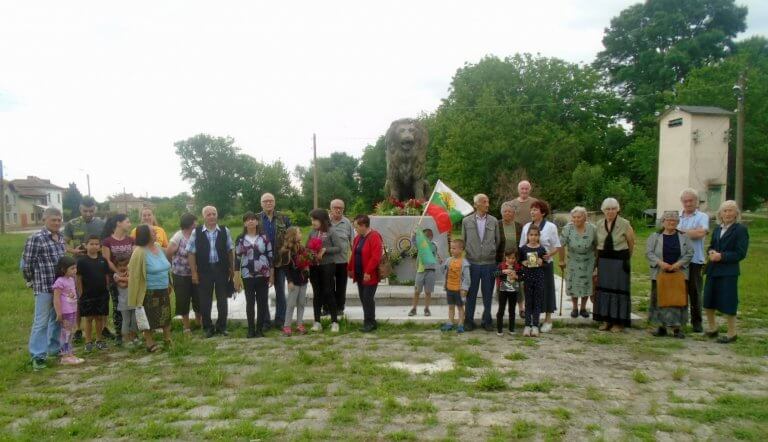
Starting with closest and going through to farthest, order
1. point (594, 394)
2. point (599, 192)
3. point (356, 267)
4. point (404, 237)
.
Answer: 1. point (594, 394)
2. point (356, 267)
3. point (404, 237)
4. point (599, 192)

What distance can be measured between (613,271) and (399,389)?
3.35m

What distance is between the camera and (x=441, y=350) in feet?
17.6

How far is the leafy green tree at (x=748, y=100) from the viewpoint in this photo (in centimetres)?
2153

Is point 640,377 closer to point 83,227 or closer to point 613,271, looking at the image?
point 613,271

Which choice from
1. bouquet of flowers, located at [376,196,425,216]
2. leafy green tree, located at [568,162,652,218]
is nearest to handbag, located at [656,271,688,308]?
bouquet of flowers, located at [376,196,425,216]

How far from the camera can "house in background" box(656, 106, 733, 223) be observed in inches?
874

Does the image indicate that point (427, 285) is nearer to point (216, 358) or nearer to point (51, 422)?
point (216, 358)

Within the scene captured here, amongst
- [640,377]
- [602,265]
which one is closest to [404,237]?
[602,265]

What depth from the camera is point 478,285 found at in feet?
20.5

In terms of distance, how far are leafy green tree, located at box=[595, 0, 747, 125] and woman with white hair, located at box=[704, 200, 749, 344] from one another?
27.9m

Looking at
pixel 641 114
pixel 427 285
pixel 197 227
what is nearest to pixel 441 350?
pixel 427 285

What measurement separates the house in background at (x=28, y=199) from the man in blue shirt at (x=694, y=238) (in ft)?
201

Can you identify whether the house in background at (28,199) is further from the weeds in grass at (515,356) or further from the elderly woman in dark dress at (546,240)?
the weeds in grass at (515,356)

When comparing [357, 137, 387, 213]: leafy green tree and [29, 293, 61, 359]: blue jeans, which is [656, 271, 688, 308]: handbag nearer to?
[29, 293, 61, 359]: blue jeans
